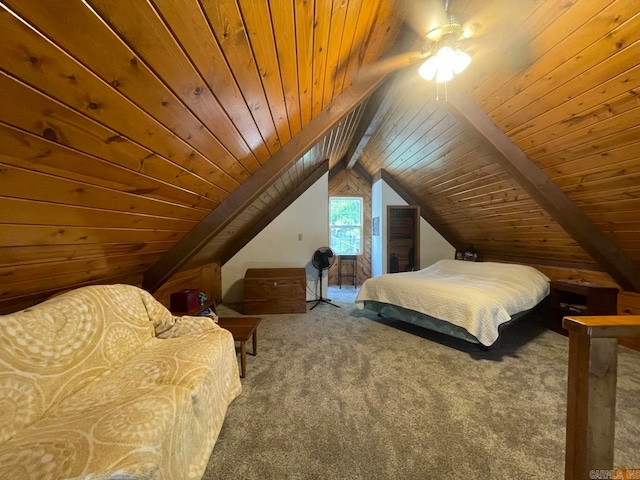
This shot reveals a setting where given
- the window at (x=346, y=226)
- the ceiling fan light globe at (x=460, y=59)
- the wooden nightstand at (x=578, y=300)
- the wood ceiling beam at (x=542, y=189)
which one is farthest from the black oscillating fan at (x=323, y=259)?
the ceiling fan light globe at (x=460, y=59)

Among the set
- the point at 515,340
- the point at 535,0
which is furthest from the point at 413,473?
the point at 535,0

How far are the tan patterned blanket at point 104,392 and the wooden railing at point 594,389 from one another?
1.53 meters

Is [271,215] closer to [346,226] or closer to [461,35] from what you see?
[346,226]

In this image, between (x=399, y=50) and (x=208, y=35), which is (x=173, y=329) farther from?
(x=399, y=50)

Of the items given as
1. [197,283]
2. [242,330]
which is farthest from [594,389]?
[197,283]

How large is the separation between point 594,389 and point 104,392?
2.10 metres

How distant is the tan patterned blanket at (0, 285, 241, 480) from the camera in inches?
33.3

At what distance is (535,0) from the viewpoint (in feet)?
4.65

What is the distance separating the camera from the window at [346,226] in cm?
612

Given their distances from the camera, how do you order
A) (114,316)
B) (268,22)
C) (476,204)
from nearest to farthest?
(268,22), (114,316), (476,204)

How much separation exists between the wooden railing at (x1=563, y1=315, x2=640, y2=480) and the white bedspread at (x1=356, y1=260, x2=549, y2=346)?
161 cm

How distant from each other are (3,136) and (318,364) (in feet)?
8.00

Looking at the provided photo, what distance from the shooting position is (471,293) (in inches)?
103

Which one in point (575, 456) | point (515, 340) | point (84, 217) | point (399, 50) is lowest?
point (515, 340)
